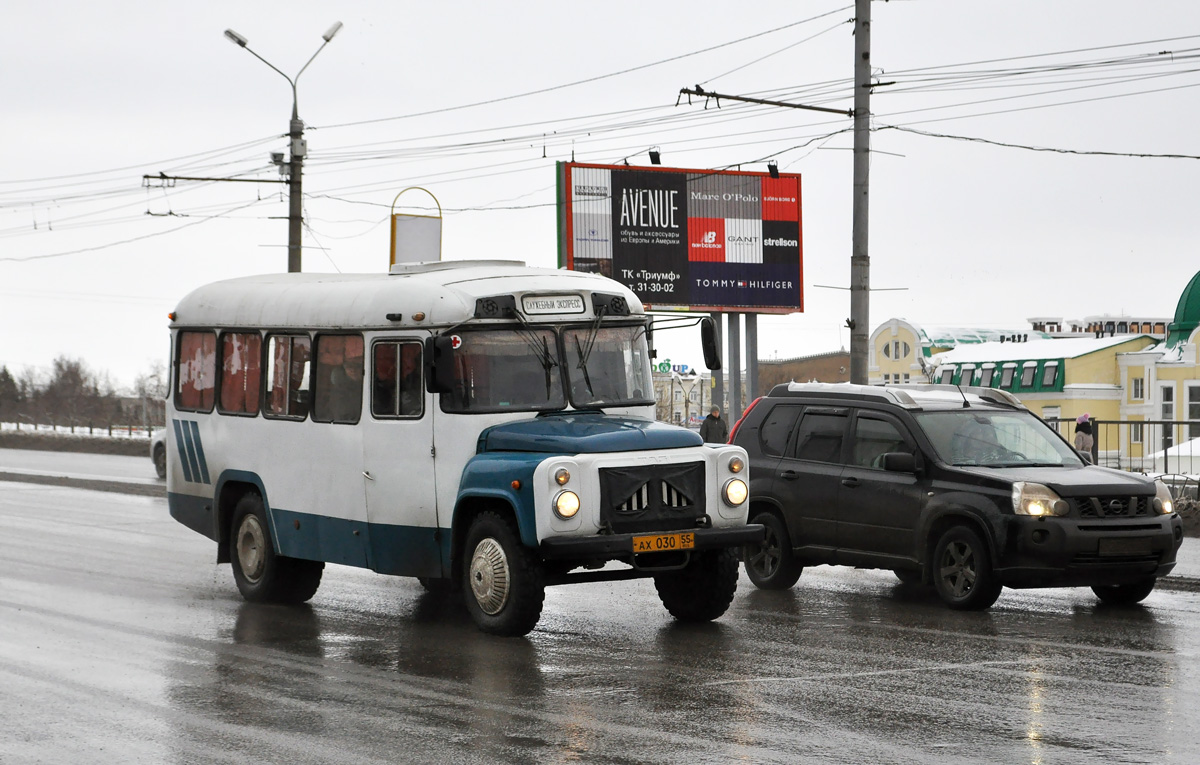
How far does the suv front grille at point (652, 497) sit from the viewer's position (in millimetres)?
11320

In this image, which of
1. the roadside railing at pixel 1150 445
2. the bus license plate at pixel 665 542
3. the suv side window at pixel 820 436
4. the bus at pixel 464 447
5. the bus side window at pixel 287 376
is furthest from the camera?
the roadside railing at pixel 1150 445

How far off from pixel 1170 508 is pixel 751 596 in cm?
372

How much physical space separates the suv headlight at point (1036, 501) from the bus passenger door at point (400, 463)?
4738 mm

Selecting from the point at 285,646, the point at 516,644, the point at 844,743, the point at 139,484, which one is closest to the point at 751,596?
the point at 516,644

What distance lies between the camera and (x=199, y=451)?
49.0 feet

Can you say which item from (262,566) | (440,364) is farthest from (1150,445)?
(440,364)

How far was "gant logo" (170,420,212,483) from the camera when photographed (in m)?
14.9

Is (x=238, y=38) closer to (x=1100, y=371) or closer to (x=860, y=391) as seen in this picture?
(x=860, y=391)

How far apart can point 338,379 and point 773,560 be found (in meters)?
4.57

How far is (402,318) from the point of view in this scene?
41.0 feet

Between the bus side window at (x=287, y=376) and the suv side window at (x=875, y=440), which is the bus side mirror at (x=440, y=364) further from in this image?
the suv side window at (x=875, y=440)

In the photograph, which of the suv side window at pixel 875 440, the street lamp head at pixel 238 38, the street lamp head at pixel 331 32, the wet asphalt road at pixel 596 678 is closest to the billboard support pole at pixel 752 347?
the street lamp head at pixel 331 32

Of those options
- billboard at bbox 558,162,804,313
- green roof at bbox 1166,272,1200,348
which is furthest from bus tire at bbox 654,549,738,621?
green roof at bbox 1166,272,1200,348

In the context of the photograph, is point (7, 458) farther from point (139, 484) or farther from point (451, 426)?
point (451, 426)
